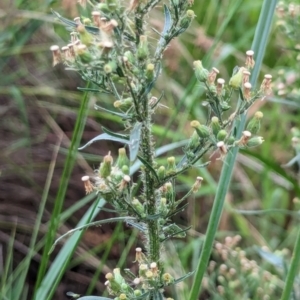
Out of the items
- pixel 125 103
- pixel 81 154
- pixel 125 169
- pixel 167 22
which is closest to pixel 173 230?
pixel 125 169

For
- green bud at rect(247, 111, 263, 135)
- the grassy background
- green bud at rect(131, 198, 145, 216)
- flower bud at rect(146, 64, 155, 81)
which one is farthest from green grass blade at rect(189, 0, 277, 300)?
the grassy background

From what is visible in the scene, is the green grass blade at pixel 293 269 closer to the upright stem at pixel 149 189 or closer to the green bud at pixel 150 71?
the upright stem at pixel 149 189

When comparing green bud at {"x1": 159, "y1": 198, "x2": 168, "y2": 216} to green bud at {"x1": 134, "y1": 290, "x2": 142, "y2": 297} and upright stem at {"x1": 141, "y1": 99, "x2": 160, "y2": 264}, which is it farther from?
green bud at {"x1": 134, "y1": 290, "x2": 142, "y2": 297}

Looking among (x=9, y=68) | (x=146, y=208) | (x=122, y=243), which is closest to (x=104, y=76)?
(x=146, y=208)

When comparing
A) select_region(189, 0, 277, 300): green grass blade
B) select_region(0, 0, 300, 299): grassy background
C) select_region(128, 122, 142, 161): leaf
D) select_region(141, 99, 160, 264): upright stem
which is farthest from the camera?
select_region(0, 0, 300, 299): grassy background

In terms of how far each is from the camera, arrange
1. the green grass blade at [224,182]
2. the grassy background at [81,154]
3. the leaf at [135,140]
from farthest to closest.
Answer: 1. the grassy background at [81,154]
2. the green grass blade at [224,182]
3. the leaf at [135,140]

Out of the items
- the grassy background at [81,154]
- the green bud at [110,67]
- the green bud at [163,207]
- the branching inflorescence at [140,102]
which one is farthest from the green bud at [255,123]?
the grassy background at [81,154]
